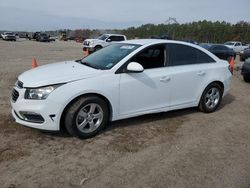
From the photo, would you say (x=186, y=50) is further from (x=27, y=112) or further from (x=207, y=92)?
(x=27, y=112)

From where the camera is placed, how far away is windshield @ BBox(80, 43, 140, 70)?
16.0 feet

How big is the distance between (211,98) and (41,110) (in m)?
3.80

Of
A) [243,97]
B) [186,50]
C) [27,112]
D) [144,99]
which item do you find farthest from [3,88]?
[243,97]

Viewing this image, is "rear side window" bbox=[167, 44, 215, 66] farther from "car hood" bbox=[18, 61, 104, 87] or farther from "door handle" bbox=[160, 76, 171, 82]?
"car hood" bbox=[18, 61, 104, 87]

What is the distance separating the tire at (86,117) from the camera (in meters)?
4.29

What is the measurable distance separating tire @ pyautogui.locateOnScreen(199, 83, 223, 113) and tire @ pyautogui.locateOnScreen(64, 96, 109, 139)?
95.6 inches

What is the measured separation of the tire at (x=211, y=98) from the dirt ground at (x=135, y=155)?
1.56 ft

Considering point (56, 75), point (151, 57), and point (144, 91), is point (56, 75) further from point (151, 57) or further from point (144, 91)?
point (151, 57)

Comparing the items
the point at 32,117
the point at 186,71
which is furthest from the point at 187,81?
the point at 32,117

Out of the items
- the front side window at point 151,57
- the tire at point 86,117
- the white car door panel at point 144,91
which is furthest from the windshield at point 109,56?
the tire at point 86,117

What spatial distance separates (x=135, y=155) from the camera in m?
4.05

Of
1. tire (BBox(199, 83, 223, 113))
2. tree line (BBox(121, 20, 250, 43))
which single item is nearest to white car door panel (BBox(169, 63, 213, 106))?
tire (BBox(199, 83, 223, 113))

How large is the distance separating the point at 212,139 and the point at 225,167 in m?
0.99

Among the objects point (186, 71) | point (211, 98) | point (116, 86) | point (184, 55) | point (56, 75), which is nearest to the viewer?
point (56, 75)
